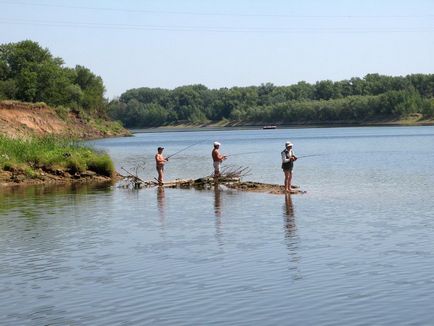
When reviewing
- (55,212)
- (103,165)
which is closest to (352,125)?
(103,165)

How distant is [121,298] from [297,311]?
3081 mm

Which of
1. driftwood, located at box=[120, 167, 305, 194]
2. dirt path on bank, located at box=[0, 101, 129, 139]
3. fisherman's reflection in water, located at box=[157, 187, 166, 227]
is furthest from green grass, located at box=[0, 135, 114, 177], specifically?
dirt path on bank, located at box=[0, 101, 129, 139]

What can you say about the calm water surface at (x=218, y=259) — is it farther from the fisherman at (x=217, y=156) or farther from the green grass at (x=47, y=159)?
the green grass at (x=47, y=159)

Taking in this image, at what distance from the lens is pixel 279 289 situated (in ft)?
48.5

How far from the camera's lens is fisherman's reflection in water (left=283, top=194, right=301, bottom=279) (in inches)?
652

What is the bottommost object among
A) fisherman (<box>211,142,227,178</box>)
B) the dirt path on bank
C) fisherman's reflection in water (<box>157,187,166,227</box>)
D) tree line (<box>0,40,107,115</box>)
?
fisherman's reflection in water (<box>157,187,166,227</box>)

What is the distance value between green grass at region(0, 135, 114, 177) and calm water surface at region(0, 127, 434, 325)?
6.30 metres

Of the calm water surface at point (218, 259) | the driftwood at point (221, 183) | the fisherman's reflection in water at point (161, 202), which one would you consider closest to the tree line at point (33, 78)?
the driftwood at point (221, 183)

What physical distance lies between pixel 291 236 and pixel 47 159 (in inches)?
830

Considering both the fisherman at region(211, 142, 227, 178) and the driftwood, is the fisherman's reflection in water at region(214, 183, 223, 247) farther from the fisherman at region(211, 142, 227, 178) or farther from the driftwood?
the fisherman at region(211, 142, 227, 178)

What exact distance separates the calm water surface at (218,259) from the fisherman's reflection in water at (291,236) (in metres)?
0.04

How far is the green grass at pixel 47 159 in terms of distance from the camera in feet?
126

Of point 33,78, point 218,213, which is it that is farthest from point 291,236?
point 33,78

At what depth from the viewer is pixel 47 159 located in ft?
129
